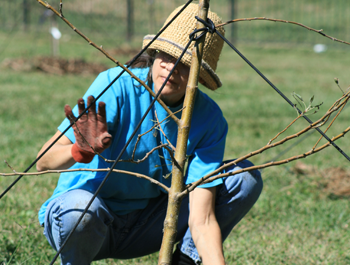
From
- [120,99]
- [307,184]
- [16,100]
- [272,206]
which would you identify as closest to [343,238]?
[272,206]

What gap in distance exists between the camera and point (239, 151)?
3.72 m

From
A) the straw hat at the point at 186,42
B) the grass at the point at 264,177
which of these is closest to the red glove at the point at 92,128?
the straw hat at the point at 186,42

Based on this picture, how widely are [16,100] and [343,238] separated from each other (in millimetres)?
3874

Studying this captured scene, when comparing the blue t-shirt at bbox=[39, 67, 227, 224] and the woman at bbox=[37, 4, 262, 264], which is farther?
the blue t-shirt at bbox=[39, 67, 227, 224]

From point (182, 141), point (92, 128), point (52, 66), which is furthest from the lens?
point (52, 66)

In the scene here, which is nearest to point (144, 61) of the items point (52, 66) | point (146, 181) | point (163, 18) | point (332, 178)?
point (146, 181)

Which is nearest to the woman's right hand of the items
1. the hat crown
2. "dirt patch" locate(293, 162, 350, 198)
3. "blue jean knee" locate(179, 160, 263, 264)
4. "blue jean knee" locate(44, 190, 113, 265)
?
"blue jean knee" locate(44, 190, 113, 265)

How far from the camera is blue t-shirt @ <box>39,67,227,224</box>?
1.70 metres

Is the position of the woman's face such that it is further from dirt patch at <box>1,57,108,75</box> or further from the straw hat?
dirt patch at <box>1,57,108,75</box>

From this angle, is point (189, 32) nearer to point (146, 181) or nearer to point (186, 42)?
point (186, 42)

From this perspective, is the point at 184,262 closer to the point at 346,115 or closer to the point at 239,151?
the point at 239,151

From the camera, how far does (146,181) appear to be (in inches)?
70.7

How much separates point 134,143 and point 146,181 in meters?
0.18

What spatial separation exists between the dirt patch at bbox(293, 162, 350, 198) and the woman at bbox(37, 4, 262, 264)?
55.2 inches
